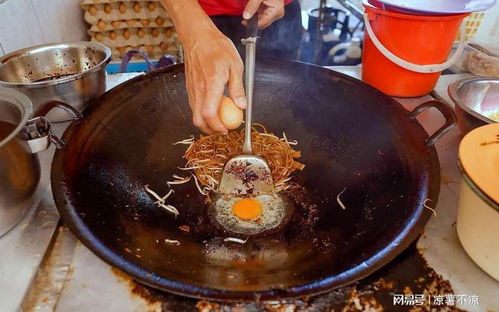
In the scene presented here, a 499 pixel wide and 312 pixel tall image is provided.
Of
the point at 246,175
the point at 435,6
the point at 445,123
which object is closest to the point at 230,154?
the point at 246,175

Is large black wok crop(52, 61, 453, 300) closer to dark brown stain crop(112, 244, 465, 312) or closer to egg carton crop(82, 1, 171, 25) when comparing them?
dark brown stain crop(112, 244, 465, 312)

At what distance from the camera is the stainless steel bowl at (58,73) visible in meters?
1.62

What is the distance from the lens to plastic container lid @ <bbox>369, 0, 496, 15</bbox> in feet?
5.37

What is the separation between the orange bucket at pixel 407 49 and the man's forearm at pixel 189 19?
3.01ft

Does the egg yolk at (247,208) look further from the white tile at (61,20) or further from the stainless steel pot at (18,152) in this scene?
the white tile at (61,20)

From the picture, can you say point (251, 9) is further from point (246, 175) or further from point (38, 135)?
point (38, 135)

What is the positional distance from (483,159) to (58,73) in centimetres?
195

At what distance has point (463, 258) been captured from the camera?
1216 millimetres

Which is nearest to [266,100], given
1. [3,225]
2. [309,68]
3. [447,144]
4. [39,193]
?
[309,68]

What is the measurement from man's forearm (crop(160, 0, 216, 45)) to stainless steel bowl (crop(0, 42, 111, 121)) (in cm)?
51

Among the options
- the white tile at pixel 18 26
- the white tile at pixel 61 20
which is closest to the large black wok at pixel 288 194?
the white tile at pixel 18 26

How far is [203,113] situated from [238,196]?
0.43m

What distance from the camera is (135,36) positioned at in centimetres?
373

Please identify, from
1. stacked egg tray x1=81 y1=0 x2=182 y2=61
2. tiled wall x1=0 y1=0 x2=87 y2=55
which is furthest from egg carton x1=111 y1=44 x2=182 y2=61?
tiled wall x1=0 y1=0 x2=87 y2=55
